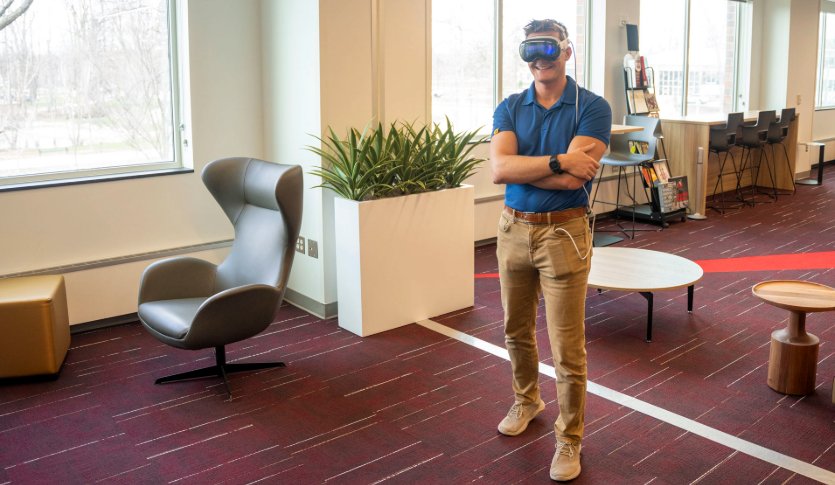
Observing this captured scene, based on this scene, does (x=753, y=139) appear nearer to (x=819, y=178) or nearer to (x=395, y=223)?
(x=819, y=178)

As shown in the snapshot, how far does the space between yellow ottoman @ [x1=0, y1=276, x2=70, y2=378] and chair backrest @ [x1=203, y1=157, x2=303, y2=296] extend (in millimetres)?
823

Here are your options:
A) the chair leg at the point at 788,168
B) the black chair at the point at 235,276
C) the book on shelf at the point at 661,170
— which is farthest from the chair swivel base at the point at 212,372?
the chair leg at the point at 788,168

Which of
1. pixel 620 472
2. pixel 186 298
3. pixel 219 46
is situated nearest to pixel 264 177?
pixel 186 298

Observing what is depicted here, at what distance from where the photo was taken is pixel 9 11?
4461mm

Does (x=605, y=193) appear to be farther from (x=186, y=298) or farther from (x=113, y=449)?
(x=113, y=449)

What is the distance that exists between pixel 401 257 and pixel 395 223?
209mm

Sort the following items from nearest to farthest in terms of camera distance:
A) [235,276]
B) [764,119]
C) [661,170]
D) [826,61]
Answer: [235,276] < [661,170] < [764,119] < [826,61]

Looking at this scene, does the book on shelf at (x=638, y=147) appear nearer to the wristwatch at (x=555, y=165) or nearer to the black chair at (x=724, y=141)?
the black chair at (x=724, y=141)

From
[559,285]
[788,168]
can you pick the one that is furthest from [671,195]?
[559,285]

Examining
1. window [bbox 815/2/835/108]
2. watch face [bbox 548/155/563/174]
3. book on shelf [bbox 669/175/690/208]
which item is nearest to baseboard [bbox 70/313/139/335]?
watch face [bbox 548/155/563/174]

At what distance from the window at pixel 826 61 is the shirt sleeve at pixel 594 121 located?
1000 centimetres

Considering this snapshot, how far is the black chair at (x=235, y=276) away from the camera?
3.75 metres

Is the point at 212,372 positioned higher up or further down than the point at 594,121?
further down

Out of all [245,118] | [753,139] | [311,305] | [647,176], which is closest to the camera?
[311,305]
